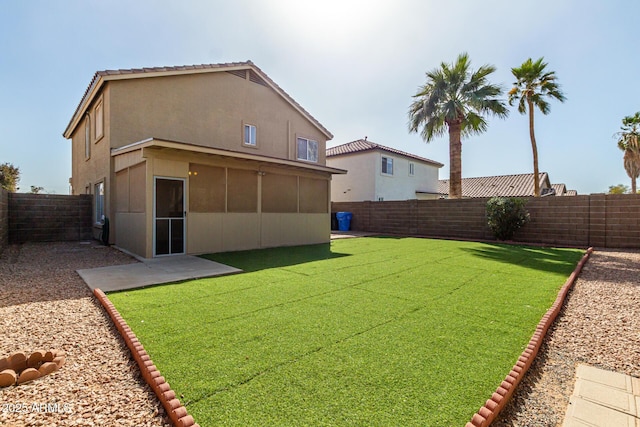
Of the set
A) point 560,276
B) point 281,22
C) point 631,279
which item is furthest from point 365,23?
point 631,279

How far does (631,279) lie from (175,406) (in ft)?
30.7

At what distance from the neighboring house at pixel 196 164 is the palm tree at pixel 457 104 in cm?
778

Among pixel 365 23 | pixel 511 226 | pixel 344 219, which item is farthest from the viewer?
pixel 344 219

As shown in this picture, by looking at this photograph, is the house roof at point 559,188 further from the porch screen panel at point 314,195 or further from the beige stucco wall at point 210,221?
the beige stucco wall at point 210,221

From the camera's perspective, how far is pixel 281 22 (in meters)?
10.5

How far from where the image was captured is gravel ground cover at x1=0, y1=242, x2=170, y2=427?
7.65 feet

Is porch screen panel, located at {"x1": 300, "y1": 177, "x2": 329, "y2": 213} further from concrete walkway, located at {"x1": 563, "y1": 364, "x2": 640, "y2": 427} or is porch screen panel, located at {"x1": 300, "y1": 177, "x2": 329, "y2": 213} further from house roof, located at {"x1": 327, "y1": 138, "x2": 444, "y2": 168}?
house roof, located at {"x1": 327, "y1": 138, "x2": 444, "y2": 168}

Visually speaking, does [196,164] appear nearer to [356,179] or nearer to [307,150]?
[307,150]

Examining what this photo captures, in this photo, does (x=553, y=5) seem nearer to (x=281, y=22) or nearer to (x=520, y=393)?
(x=281, y=22)

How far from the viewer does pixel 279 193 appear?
1162 centimetres

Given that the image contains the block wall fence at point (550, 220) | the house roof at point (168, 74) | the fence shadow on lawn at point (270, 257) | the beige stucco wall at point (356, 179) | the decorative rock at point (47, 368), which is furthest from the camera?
the beige stucco wall at point (356, 179)

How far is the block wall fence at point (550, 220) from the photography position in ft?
38.4

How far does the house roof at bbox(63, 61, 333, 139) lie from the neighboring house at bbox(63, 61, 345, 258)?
0.13ft

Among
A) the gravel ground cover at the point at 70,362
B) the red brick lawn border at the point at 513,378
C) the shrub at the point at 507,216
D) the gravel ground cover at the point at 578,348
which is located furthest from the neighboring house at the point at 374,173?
the gravel ground cover at the point at 70,362
